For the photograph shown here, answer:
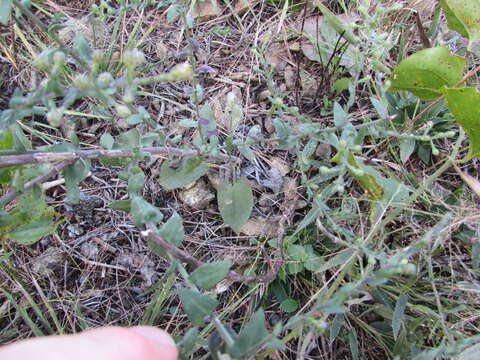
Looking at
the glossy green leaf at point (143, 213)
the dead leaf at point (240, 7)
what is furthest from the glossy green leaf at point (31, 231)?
the dead leaf at point (240, 7)

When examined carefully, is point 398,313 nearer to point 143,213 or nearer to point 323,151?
point 323,151

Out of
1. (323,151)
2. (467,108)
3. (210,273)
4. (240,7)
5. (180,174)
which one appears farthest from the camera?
(240,7)

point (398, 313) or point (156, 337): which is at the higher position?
point (156, 337)

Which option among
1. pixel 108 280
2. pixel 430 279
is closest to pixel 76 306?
pixel 108 280

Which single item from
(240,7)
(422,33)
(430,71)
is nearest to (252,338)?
(430,71)

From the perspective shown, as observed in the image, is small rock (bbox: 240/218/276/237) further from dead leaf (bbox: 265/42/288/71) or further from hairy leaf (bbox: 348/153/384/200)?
dead leaf (bbox: 265/42/288/71)

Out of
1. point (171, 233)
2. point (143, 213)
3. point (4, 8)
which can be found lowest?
point (171, 233)

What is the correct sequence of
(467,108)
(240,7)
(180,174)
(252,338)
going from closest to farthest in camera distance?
(252,338) → (467,108) → (180,174) → (240,7)
